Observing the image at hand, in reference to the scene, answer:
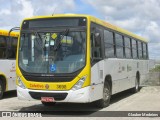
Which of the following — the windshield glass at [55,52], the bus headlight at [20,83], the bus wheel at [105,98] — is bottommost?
the bus wheel at [105,98]

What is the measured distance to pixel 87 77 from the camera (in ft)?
36.2

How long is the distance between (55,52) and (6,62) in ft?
17.9

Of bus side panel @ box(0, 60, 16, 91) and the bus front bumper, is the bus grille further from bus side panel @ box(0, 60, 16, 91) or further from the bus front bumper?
bus side panel @ box(0, 60, 16, 91)

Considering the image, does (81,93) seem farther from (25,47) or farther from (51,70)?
(25,47)

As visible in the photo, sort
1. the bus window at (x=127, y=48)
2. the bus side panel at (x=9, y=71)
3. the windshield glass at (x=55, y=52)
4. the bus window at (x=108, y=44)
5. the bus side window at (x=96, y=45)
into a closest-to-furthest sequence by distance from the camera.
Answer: the windshield glass at (x=55, y=52) < the bus side window at (x=96, y=45) < the bus window at (x=108, y=44) < the bus side panel at (x=9, y=71) < the bus window at (x=127, y=48)

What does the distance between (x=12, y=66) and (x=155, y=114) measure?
751 cm

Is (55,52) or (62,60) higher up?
(55,52)

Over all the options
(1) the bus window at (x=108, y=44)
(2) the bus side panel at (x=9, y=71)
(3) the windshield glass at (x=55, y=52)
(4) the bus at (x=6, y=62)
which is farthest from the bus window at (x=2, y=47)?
(1) the bus window at (x=108, y=44)

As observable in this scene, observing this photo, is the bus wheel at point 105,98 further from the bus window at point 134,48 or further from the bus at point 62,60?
the bus window at point 134,48

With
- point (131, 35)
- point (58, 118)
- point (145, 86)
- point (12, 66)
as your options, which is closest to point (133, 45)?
point (131, 35)

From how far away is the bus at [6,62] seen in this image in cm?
1591

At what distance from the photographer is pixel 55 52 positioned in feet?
37.0

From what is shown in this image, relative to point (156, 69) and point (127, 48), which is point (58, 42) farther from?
point (156, 69)

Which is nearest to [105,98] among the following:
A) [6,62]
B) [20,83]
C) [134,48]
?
[20,83]
